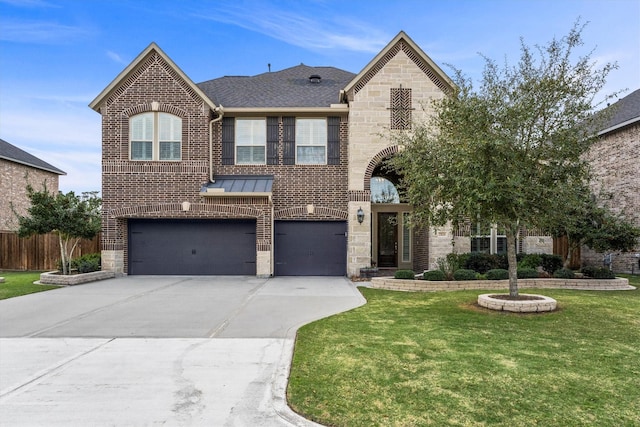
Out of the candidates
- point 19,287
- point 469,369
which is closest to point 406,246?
point 469,369

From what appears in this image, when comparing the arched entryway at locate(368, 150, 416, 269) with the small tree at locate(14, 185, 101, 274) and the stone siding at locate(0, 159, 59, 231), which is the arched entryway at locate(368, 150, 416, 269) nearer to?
the small tree at locate(14, 185, 101, 274)

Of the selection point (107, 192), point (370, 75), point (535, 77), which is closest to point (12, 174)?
point (107, 192)

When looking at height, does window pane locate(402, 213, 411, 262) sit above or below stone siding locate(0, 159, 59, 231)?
below

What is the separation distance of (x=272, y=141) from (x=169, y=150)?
13.3 ft

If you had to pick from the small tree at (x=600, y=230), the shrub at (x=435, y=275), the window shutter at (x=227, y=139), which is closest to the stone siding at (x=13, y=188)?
the window shutter at (x=227, y=139)

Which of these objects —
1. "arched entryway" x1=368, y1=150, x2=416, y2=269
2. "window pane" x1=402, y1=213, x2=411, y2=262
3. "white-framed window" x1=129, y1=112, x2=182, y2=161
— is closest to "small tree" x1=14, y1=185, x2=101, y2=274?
"white-framed window" x1=129, y1=112, x2=182, y2=161

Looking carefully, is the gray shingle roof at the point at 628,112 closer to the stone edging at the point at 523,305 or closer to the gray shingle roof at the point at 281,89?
the stone edging at the point at 523,305

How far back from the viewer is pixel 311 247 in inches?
616

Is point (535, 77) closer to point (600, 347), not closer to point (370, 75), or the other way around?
point (600, 347)

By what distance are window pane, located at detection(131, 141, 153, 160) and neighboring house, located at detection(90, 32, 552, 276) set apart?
0.13 feet

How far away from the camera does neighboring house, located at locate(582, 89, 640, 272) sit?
15.7 m

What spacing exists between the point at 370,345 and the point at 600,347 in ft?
11.3

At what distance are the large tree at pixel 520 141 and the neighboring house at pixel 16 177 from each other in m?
21.4

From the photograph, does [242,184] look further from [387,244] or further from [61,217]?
[387,244]
